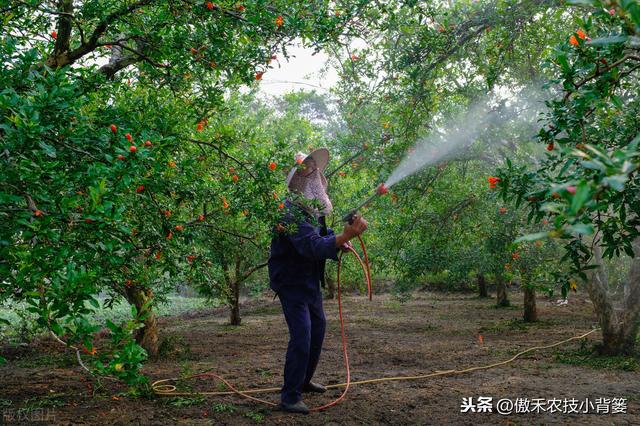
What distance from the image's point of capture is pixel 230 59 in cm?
418

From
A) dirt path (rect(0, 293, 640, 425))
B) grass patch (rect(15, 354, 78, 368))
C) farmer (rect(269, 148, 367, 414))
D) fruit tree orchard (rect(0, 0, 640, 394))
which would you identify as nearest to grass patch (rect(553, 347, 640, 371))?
dirt path (rect(0, 293, 640, 425))

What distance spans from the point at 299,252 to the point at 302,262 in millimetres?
243

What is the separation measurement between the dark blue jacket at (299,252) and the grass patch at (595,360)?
3818 mm

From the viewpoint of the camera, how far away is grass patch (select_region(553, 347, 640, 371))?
6.27 metres

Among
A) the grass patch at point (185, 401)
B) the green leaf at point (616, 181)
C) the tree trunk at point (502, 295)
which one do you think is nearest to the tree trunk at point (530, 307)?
the tree trunk at point (502, 295)

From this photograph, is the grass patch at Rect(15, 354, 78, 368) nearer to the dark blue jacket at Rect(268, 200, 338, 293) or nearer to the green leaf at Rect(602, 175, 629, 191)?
the dark blue jacket at Rect(268, 200, 338, 293)

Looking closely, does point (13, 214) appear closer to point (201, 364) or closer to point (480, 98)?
point (201, 364)

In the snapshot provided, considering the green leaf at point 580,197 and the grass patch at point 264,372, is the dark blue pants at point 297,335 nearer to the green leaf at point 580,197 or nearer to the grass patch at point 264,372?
the grass patch at point 264,372

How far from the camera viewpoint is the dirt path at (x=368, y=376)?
4.30 m

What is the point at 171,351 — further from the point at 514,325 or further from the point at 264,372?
the point at 514,325

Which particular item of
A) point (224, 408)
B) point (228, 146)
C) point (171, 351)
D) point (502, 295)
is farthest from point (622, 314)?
point (502, 295)

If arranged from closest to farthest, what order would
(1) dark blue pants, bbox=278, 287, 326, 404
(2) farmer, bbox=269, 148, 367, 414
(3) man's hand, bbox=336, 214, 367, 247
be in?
(3) man's hand, bbox=336, 214, 367, 247 → (2) farmer, bbox=269, 148, 367, 414 → (1) dark blue pants, bbox=278, 287, 326, 404

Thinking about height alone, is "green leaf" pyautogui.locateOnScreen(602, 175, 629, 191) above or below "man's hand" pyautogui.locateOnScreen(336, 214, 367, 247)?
below

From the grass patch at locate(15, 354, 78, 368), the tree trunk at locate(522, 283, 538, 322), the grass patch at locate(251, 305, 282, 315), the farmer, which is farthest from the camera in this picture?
the grass patch at locate(251, 305, 282, 315)
